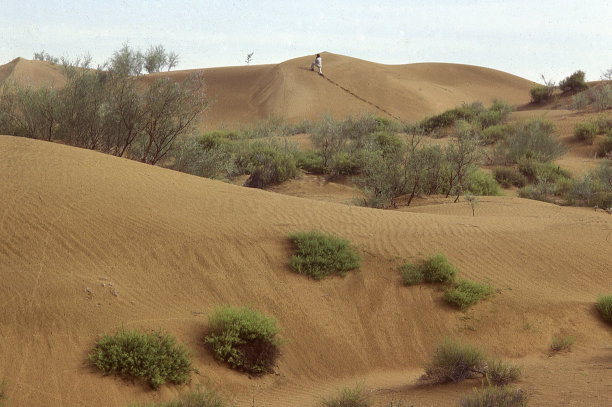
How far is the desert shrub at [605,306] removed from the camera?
7887 mm

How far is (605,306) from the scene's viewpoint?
7.97 metres

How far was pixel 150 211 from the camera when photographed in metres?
8.59

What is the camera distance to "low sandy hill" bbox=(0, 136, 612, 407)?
19.1ft

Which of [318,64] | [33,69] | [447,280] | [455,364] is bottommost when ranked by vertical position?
[455,364]

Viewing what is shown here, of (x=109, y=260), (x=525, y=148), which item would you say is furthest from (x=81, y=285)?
(x=525, y=148)

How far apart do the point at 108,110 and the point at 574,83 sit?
3751cm

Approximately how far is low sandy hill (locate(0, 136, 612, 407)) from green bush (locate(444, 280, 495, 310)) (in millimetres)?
150

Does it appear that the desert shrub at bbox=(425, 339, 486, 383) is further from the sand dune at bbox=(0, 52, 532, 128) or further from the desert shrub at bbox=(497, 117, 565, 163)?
the sand dune at bbox=(0, 52, 532, 128)

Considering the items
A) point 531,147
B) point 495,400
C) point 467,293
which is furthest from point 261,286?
point 531,147

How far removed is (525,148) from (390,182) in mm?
8866

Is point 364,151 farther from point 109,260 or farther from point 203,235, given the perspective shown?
point 109,260

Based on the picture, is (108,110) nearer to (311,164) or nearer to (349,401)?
(311,164)

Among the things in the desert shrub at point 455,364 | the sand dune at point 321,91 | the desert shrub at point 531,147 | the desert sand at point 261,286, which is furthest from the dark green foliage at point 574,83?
the desert shrub at point 455,364

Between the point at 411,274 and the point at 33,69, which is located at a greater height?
the point at 33,69
